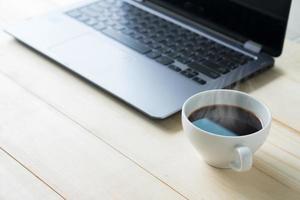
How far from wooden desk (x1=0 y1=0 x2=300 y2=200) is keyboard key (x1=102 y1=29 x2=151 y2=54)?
0.11 meters

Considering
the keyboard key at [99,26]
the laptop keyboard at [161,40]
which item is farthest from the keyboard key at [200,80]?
the keyboard key at [99,26]

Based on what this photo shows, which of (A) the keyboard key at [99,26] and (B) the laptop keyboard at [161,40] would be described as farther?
(A) the keyboard key at [99,26]

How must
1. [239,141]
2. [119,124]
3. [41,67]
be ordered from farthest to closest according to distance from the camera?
[41,67] → [119,124] → [239,141]

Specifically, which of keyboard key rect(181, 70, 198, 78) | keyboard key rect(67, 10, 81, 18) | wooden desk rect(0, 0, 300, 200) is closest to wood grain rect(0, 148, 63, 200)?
wooden desk rect(0, 0, 300, 200)

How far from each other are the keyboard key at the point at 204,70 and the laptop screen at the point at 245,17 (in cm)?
10

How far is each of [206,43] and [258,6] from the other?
94 millimetres

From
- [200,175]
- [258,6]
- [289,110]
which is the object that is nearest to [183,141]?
[200,175]

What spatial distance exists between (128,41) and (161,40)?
0.17 feet

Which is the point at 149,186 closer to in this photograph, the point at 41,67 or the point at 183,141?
the point at 183,141

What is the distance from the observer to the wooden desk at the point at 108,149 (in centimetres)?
54

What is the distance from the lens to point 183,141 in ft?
1.98

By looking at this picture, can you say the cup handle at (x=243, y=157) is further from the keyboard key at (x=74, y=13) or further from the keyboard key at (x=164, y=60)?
the keyboard key at (x=74, y=13)

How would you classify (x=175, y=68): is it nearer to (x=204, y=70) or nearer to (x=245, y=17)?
(x=204, y=70)

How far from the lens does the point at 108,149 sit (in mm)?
589
